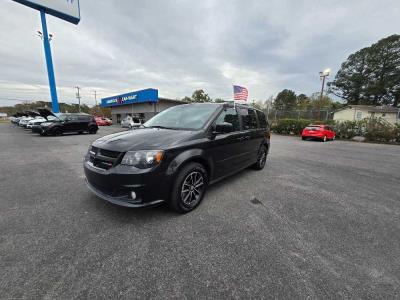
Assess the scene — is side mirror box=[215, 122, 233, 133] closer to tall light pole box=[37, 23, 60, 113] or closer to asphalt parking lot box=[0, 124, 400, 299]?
asphalt parking lot box=[0, 124, 400, 299]

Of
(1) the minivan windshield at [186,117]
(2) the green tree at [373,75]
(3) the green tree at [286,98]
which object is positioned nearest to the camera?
(1) the minivan windshield at [186,117]

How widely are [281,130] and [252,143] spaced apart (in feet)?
58.4

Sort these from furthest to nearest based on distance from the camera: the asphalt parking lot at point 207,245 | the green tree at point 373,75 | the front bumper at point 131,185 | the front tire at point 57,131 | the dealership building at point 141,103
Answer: the green tree at point 373,75, the dealership building at point 141,103, the front tire at point 57,131, the front bumper at point 131,185, the asphalt parking lot at point 207,245

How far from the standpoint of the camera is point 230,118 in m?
3.91

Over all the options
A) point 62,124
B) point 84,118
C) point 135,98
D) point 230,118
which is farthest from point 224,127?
point 135,98

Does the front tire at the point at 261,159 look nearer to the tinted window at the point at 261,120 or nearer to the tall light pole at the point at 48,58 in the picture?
the tinted window at the point at 261,120

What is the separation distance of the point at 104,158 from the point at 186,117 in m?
1.68

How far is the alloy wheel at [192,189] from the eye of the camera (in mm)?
2946

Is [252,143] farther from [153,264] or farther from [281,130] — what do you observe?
[281,130]

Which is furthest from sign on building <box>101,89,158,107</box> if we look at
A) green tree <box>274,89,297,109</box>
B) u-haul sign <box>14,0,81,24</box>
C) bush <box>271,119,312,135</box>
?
green tree <box>274,89,297,109</box>

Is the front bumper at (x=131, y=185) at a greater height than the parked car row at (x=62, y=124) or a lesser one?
lesser

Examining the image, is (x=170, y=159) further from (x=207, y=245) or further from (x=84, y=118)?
(x=84, y=118)

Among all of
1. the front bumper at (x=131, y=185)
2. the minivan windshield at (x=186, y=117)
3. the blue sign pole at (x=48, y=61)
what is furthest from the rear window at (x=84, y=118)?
the front bumper at (x=131, y=185)

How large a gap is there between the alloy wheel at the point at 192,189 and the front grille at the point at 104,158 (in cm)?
102
